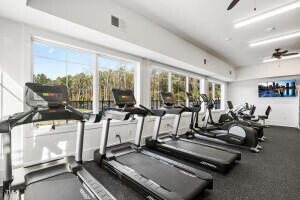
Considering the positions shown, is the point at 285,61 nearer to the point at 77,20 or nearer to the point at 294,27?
the point at 294,27

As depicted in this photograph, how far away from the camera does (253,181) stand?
7.34ft

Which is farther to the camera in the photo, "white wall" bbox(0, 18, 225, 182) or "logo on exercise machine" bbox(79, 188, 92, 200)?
"white wall" bbox(0, 18, 225, 182)

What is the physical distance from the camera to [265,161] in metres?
3.00

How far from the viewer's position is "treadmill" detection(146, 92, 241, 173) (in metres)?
2.54

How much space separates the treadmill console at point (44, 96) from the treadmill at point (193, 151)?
6.88ft

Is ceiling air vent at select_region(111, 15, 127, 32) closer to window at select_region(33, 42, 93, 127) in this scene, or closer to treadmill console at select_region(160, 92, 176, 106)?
window at select_region(33, 42, 93, 127)

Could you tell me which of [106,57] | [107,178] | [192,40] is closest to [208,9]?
[192,40]

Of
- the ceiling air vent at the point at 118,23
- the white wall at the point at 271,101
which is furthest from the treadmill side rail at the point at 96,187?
the white wall at the point at 271,101

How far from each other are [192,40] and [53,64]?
3.98 meters

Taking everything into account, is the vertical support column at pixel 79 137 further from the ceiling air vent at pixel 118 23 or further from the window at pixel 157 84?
the window at pixel 157 84

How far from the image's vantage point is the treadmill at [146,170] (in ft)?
5.67

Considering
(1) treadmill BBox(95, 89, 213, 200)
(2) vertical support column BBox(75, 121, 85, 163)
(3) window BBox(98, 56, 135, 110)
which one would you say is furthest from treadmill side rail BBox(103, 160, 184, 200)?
(3) window BBox(98, 56, 135, 110)

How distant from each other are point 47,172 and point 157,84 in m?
3.70

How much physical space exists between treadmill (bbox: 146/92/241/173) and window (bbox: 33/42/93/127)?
1.81 meters
